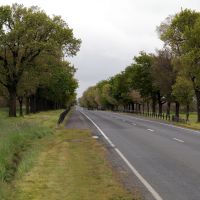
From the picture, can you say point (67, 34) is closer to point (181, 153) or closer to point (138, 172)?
point (181, 153)

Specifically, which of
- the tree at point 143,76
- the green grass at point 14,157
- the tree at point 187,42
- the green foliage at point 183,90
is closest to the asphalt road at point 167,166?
the green grass at point 14,157

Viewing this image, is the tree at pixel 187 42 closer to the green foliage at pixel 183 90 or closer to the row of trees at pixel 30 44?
the green foliage at pixel 183 90

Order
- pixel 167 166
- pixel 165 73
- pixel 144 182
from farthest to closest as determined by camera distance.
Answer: pixel 165 73
pixel 167 166
pixel 144 182

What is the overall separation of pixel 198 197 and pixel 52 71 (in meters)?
48.6

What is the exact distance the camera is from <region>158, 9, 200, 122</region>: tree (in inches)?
2096

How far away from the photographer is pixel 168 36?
57.8 metres

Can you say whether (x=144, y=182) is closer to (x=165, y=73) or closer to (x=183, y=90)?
(x=183, y=90)

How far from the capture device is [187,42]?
55.0 meters

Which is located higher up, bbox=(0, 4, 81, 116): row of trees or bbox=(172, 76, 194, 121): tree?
bbox=(0, 4, 81, 116): row of trees

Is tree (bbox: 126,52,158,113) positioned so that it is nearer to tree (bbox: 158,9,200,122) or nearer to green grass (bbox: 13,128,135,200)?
tree (bbox: 158,9,200,122)

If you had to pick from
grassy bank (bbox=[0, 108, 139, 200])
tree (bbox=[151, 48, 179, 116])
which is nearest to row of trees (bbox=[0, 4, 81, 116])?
tree (bbox=[151, 48, 179, 116])

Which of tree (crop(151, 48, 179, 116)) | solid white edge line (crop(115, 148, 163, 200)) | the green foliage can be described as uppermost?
tree (crop(151, 48, 179, 116))

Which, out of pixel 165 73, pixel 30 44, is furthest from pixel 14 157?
pixel 165 73

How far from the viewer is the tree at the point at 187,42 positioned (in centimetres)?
5325
